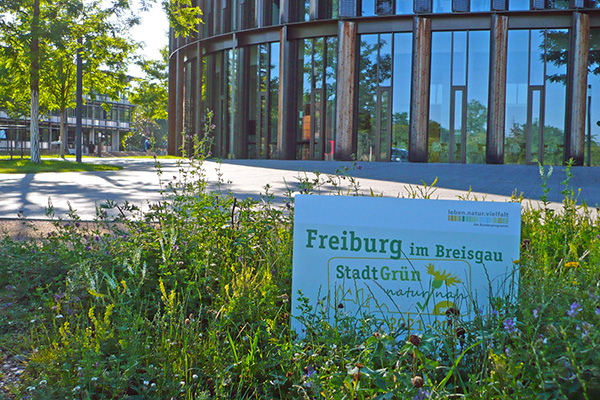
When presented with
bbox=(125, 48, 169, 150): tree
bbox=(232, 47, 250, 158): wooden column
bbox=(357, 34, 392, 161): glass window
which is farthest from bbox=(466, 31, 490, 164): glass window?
bbox=(125, 48, 169, 150): tree

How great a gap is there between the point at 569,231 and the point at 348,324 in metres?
2.35

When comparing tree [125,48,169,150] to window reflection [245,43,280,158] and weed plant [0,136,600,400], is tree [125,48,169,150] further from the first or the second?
window reflection [245,43,280,158]

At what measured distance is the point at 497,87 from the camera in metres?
25.7

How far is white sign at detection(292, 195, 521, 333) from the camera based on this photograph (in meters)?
2.38

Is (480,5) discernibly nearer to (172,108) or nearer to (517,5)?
(517,5)

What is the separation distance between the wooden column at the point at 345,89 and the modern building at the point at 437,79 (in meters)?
0.04

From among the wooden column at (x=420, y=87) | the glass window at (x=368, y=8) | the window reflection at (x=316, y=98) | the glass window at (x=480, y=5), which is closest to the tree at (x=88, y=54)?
the window reflection at (x=316, y=98)

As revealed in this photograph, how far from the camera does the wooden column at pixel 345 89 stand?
27344mm

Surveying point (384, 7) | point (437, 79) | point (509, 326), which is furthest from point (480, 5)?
point (509, 326)

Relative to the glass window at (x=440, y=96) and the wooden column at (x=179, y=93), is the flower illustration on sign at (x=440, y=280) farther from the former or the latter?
the wooden column at (x=179, y=93)

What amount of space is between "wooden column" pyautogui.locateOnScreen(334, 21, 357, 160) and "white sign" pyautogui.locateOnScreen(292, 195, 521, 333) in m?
24.9

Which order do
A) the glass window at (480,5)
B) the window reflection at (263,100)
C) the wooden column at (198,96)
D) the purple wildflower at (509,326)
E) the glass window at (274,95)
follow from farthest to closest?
the wooden column at (198,96), the window reflection at (263,100), the glass window at (274,95), the glass window at (480,5), the purple wildflower at (509,326)

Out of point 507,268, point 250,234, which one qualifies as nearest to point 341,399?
point 507,268

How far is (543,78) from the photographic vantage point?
86.1 ft
